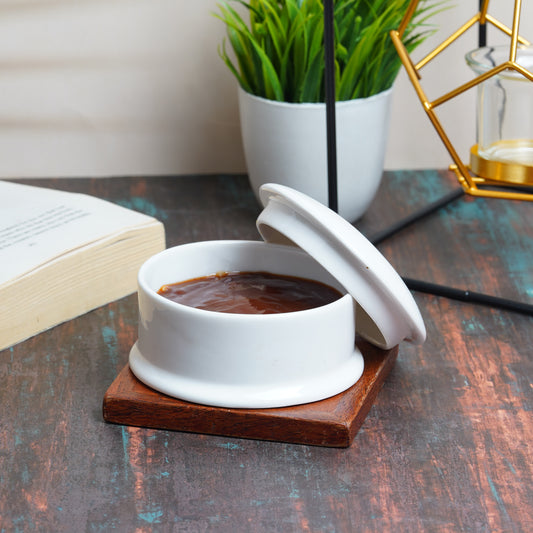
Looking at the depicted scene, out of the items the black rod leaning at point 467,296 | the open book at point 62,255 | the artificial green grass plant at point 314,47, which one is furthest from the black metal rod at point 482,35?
the open book at point 62,255

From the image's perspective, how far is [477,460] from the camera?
44cm

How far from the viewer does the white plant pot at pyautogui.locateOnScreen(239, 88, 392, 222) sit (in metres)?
0.70

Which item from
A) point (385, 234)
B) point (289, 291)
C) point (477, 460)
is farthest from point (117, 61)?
point (477, 460)

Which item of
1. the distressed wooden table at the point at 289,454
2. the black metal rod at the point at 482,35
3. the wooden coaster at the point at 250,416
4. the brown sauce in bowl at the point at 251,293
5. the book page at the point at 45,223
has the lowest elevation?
the distressed wooden table at the point at 289,454

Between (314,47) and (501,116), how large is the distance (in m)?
0.17

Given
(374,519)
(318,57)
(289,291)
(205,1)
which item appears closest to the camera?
(374,519)

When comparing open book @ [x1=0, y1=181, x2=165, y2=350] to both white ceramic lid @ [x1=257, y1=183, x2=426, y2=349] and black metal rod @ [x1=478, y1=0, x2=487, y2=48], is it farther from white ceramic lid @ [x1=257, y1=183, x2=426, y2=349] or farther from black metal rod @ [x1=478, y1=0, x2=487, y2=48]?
black metal rod @ [x1=478, y1=0, x2=487, y2=48]

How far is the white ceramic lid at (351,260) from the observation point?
45cm

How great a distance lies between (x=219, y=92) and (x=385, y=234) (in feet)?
0.90

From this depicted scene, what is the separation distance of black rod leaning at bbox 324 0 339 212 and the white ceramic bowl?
0.18 m

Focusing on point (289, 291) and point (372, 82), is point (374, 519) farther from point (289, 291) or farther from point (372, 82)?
point (372, 82)

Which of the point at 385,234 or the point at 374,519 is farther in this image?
the point at 385,234

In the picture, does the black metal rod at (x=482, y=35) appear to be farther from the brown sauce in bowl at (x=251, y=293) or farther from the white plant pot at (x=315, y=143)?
the brown sauce in bowl at (x=251, y=293)

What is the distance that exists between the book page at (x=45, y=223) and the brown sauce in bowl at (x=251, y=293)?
12 cm
